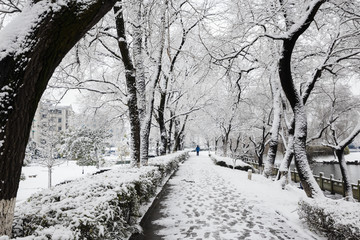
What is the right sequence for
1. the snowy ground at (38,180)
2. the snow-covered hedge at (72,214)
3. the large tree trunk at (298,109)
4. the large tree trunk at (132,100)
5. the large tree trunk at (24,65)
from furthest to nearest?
the snowy ground at (38,180)
the large tree trunk at (132,100)
the large tree trunk at (298,109)
the snow-covered hedge at (72,214)
the large tree trunk at (24,65)

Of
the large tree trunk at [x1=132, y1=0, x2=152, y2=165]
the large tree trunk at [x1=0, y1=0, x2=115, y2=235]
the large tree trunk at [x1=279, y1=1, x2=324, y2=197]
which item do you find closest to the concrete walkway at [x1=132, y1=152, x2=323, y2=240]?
the large tree trunk at [x1=279, y1=1, x2=324, y2=197]

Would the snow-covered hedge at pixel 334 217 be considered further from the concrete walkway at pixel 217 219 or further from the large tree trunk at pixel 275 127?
the large tree trunk at pixel 275 127

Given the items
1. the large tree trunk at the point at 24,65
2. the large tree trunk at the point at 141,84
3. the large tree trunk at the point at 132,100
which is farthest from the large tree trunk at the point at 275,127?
the large tree trunk at the point at 24,65

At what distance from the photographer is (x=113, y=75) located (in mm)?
15102

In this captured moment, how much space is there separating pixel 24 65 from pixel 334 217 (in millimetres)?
5272

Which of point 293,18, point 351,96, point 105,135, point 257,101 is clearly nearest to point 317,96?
point 351,96

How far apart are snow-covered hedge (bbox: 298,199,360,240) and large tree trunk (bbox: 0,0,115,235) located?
192 inches

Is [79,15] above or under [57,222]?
above

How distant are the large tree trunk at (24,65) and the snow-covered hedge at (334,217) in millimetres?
4871

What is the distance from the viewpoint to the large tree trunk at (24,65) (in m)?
2.01

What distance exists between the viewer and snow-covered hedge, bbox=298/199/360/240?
350 cm

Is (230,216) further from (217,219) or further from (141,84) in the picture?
(141,84)

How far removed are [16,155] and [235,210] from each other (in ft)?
19.1

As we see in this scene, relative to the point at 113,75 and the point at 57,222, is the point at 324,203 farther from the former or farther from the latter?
the point at 113,75
